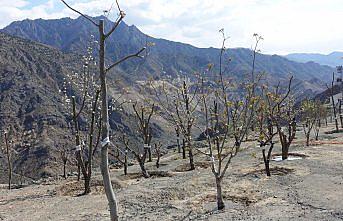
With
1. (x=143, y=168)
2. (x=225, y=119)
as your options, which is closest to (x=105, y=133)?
(x=225, y=119)

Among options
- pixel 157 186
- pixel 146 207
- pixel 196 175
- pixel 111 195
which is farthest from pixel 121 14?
pixel 196 175

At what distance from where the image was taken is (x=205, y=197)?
15.9 meters

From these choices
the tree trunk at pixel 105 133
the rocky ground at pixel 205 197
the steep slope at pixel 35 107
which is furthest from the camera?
the steep slope at pixel 35 107

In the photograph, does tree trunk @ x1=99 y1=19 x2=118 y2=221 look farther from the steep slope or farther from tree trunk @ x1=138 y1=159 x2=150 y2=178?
the steep slope

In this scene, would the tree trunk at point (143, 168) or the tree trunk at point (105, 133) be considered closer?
the tree trunk at point (105, 133)

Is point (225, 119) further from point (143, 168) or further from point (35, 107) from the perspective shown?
point (35, 107)

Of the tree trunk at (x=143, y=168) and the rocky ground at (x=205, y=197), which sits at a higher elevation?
the tree trunk at (x=143, y=168)

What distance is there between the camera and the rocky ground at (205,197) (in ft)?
44.7

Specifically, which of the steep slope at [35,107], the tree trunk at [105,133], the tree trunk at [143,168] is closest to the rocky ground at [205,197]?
the tree trunk at [143,168]

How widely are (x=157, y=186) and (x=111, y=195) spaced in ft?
33.7

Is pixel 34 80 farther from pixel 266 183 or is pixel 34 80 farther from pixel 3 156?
pixel 266 183

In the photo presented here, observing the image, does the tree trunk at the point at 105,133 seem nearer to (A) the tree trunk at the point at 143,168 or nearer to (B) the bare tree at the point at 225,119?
(B) the bare tree at the point at 225,119

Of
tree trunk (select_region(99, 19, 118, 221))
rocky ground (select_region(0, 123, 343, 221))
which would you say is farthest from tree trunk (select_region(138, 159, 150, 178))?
tree trunk (select_region(99, 19, 118, 221))

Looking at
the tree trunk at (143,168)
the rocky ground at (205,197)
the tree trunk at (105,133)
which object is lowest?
the rocky ground at (205,197)
